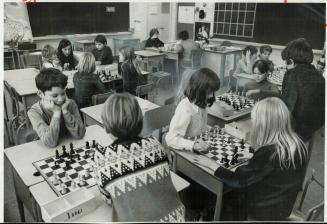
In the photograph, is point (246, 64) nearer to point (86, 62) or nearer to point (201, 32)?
point (201, 32)

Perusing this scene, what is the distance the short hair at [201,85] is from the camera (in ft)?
5.63

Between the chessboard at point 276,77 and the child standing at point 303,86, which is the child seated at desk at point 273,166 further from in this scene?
the chessboard at point 276,77

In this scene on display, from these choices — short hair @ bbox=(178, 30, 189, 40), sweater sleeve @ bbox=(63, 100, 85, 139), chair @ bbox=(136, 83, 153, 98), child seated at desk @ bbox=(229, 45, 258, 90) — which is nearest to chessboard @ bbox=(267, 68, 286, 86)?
child seated at desk @ bbox=(229, 45, 258, 90)

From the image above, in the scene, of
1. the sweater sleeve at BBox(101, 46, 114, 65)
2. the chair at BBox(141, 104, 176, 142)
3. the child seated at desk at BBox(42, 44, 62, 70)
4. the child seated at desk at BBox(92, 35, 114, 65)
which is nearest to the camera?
the chair at BBox(141, 104, 176, 142)

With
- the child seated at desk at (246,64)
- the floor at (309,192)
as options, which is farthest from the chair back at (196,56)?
the floor at (309,192)

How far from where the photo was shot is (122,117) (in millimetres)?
1126

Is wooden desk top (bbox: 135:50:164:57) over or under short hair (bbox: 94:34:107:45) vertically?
under

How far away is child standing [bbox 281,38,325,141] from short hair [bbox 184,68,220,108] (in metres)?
0.61

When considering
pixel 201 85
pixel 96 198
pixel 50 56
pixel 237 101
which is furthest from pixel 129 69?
pixel 96 198

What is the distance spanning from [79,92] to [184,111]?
1.47 metres

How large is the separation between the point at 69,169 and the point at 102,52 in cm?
255

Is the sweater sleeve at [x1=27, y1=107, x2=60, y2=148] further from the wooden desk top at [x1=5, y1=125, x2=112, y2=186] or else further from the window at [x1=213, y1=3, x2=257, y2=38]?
the window at [x1=213, y1=3, x2=257, y2=38]

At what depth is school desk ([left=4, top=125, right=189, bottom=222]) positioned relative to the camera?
1.32 meters

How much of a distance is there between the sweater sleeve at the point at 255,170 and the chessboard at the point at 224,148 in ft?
0.76
